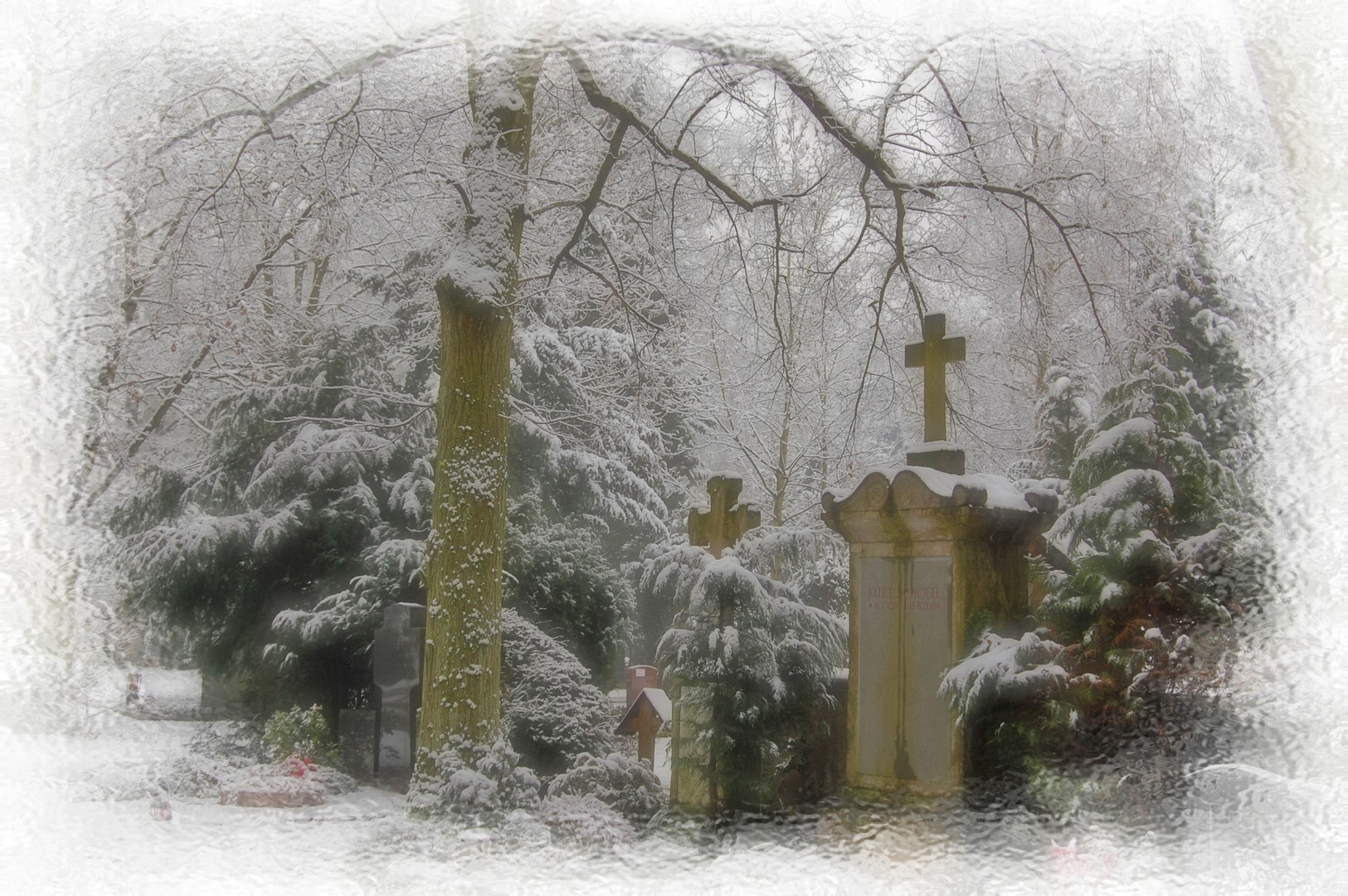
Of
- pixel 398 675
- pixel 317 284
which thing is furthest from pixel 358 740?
pixel 317 284

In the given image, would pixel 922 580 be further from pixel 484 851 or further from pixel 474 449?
pixel 484 851

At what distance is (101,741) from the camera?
1928 millimetres

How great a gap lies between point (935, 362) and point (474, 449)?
1666mm

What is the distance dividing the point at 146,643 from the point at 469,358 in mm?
1242

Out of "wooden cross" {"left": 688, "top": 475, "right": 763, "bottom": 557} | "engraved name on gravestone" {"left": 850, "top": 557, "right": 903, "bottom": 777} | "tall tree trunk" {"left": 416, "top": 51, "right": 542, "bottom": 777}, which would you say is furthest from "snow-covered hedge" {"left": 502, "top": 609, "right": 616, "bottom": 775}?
"engraved name on gravestone" {"left": 850, "top": 557, "right": 903, "bottom": 777}

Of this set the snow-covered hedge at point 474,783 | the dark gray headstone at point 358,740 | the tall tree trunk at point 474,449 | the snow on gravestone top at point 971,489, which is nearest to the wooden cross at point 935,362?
the snow on gravestone top at point 971,489

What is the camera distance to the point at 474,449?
304cm

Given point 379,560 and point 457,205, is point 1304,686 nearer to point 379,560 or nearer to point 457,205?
point 457,205

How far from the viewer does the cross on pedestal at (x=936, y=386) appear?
339 centimetres

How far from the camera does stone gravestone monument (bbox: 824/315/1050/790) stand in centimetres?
320

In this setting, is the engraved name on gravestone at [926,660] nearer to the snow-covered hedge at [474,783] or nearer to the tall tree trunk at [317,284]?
the snow-covered hedge at [474,783]

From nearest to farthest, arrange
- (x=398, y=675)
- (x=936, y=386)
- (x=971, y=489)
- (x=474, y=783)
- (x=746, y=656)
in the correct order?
(x=474, y=783) < (x=971, y=489) < (x=936, y=386) < (x=746, y=656) < (x=398, y=675)

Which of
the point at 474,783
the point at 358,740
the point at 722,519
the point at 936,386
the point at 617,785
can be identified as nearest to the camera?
the point at 474,783

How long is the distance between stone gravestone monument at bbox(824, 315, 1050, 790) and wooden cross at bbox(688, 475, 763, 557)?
48 centimetres
